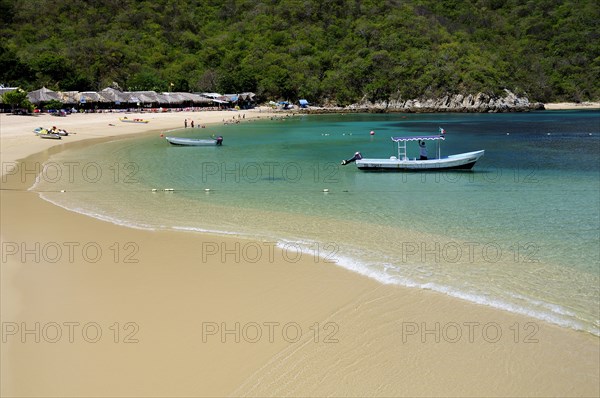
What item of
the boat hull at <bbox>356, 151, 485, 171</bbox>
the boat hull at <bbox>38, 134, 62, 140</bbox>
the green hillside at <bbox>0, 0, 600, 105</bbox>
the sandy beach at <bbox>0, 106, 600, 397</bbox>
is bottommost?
the sandy beach at <bbox>0, 106, 600, 397</bbox>

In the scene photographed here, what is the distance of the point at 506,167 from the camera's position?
2542 centimetres

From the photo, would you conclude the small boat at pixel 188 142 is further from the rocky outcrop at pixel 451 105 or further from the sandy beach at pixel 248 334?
the rocky outcrop at pixel 451 105

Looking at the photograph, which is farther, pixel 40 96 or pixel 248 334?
pixel 40 96

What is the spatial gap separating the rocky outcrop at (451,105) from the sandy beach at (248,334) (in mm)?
83287

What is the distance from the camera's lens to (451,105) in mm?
94188

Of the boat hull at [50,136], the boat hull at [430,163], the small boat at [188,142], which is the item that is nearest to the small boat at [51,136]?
the boat hull at [50,136]

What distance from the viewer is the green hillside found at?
89.9 metres

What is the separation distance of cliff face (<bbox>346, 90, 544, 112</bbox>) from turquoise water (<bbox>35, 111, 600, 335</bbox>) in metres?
65.1

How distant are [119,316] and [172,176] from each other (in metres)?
15.0

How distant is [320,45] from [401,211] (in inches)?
3945

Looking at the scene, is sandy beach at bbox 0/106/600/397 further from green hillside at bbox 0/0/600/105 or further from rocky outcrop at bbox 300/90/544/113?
rocky outcrop at bbox 300/90/544/113

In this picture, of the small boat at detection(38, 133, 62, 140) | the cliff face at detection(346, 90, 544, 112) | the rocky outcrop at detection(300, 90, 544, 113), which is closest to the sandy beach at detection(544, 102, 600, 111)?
the cliff face at detection(346, 90, 544, 112)

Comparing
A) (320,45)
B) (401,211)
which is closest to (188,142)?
(401,211)

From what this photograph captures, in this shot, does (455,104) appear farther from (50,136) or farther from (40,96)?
(50,136)
